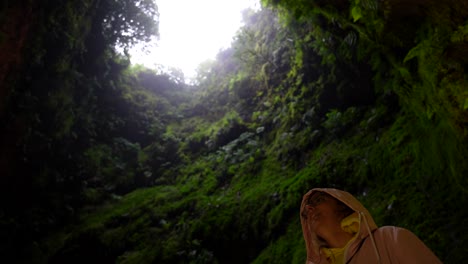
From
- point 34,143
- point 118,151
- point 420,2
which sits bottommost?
point 118,151

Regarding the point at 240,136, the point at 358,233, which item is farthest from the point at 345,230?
the point at 240,136

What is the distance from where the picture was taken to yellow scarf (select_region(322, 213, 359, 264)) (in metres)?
1.92

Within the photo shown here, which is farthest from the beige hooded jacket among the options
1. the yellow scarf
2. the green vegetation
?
the green vegetation

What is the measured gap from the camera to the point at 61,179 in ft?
32.6

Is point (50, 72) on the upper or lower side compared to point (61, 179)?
upper

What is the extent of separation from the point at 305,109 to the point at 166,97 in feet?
32.9

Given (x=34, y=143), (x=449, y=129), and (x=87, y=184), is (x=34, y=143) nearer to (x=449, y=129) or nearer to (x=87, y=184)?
(x=87, y=184)

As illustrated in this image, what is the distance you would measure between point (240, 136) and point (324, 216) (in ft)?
26.6

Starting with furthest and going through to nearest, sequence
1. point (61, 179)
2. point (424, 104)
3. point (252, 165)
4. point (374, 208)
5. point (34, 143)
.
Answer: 1. point (61, 179)
2. point (34, 143)
3. point (252, 165)
4. point (374, 208)
5. point (424, 104)

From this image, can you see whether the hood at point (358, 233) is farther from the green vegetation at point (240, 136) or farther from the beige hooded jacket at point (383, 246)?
the green vegetation at point (240, 136)

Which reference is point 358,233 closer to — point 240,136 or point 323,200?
point 323,200

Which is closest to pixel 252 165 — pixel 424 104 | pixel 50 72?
pixel 424 104

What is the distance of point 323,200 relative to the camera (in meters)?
2.11

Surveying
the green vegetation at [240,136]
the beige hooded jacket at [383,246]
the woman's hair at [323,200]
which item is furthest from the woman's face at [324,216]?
the green vegetation at [240,136]
